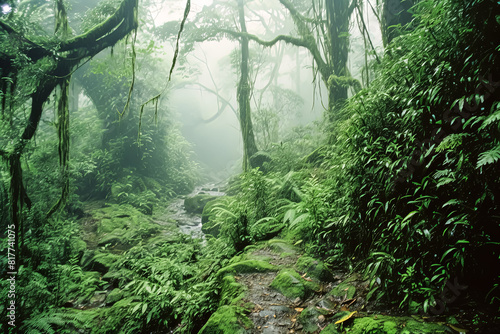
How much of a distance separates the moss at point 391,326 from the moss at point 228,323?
1.08 m

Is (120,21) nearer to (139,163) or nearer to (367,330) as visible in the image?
(367,330)

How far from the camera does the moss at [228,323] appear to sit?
2.38 metres

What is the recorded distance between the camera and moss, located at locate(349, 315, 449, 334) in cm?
162

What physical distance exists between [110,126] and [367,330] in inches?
636

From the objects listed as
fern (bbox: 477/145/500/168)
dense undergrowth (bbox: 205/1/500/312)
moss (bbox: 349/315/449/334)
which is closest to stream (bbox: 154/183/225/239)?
dense undergrowth (bbox: 205/1/500/312)

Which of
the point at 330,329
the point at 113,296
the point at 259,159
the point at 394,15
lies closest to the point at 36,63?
the point at 113,296

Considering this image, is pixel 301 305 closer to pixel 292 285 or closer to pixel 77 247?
pixel 292 285

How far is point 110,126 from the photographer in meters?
14.4

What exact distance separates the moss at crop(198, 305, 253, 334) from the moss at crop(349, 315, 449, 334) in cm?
108

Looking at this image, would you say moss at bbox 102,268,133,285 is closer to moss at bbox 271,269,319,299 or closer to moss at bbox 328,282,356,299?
moss at bbox 271,269,319,299

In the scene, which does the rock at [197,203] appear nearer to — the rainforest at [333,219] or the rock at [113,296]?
the rainforest at [333,219]

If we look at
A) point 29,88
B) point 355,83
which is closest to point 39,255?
point 29,88

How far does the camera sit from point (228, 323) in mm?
2438

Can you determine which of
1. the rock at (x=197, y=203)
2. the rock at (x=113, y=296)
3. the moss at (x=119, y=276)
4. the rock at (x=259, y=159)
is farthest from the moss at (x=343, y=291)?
the rock at (x=197, y=203)
